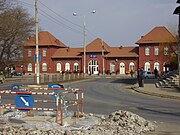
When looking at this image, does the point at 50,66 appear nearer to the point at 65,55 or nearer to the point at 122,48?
the point at 65,55

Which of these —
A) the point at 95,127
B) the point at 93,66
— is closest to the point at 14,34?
the point at 93,66

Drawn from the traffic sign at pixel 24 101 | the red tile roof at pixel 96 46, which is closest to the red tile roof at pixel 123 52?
the red tile roof at pixel 96 46

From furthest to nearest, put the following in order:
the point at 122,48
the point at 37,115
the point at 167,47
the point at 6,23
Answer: the point at 122,48
the point at 167,47
the point at 6,23
the point at 37,115

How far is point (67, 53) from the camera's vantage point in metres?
104

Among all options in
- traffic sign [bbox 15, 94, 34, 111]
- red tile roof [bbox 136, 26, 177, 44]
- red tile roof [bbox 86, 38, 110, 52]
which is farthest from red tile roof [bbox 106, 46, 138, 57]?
traffic sign [bbox 15, 94, 34, 111]

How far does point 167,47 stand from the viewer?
82.9m

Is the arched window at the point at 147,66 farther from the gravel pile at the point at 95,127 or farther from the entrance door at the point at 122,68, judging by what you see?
the gravel pile at the point at 95,127

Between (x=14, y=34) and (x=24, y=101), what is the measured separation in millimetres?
47340

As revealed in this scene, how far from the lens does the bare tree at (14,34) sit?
54.7 metres

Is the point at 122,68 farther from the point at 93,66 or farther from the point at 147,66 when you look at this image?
the point at 93,66

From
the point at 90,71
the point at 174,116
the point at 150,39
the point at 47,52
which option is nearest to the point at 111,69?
the point at 90,71

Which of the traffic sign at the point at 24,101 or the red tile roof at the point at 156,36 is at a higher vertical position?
the red tile roof at the point at 156,36

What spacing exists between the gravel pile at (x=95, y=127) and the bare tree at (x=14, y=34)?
4234 centimetres

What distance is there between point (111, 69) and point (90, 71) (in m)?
5.54
